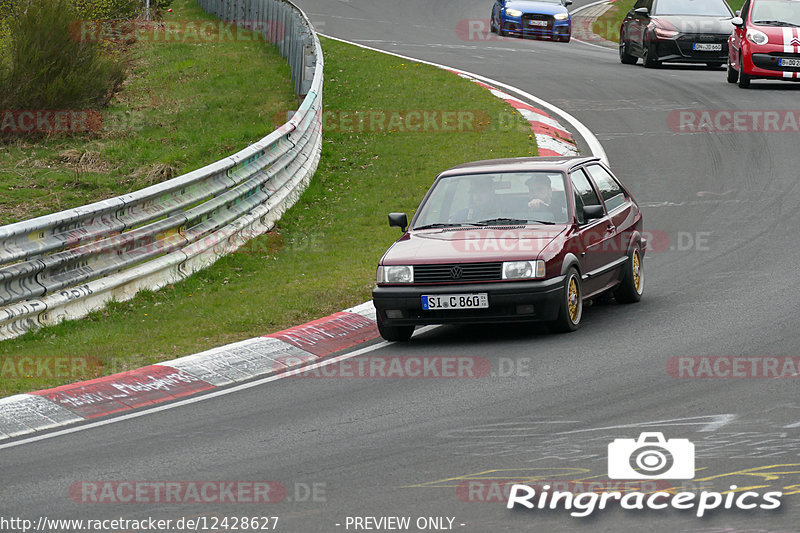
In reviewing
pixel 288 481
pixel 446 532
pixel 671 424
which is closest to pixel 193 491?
pixel 288 481

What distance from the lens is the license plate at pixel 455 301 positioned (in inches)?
387

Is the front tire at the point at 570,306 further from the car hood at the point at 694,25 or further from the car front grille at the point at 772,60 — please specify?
the car hood at the point at 694,25

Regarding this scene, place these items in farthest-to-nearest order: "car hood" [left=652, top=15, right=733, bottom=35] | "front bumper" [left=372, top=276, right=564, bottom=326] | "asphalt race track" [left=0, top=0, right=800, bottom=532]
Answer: "car hood" [left=652, top=15, right=733, bottom=35], "front bumper" [left=372, top=276, right=564, bottom=326], "asphalt race track" [left=0, top=0, right=800, bottom=532]

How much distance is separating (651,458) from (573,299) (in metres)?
3.82

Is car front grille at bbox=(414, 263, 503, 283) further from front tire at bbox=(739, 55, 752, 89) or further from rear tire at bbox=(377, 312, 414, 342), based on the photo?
front tire at bbox=(739, 55, 752, 89)

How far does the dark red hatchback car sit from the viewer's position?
32.3ft

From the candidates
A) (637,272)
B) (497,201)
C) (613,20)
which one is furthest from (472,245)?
(613,20)

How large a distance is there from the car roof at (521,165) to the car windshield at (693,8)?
52.3 feet

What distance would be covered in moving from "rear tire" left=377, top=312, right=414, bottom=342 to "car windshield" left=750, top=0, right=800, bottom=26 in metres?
15.1

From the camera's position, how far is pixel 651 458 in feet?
21.2

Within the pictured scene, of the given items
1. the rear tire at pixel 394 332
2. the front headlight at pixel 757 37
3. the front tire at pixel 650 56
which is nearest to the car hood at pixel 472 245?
the rear tire at pixel 394 332

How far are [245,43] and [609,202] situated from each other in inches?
778

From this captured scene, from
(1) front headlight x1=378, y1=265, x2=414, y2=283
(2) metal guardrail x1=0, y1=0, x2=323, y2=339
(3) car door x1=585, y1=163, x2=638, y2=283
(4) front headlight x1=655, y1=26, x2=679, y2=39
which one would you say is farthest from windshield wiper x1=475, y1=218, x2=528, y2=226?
(4) front headlight x1=655, y1=26, x2=679, y2=39

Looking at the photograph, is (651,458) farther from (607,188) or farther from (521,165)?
(607,188)
